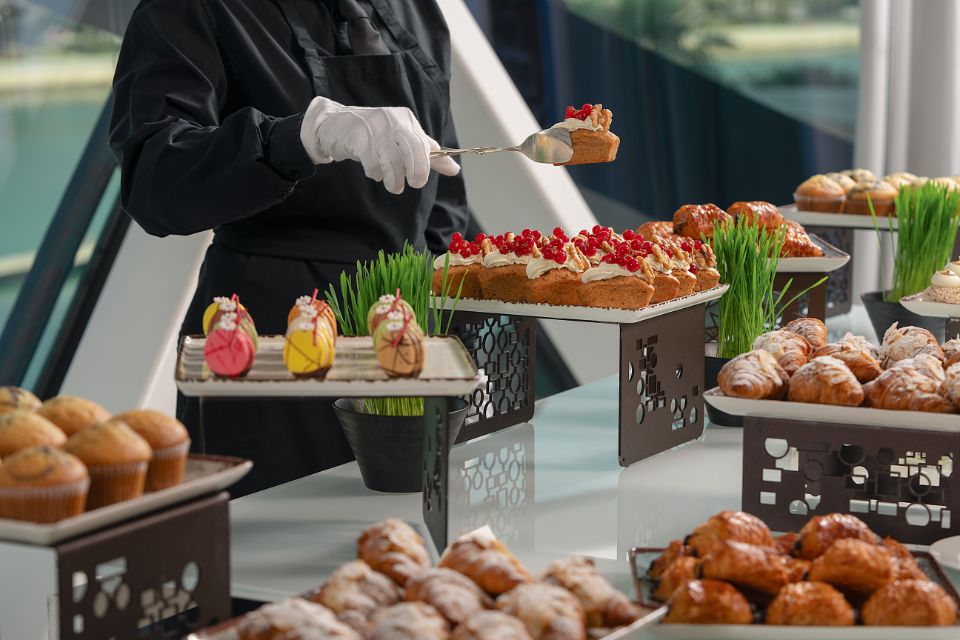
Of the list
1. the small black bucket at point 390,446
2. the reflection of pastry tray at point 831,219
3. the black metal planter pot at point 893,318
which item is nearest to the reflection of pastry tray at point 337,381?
the small black bucket at point 390,446

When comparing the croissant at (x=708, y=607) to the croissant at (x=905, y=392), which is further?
the croissant at (x=905, y=392)

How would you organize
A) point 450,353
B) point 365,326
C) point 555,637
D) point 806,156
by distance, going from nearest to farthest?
point 555,637 < point 450,353 < point 365,326 < point 806,156

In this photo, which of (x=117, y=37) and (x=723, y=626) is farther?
(x=117, y=37)

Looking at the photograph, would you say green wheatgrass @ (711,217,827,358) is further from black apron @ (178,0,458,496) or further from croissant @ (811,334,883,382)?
black apron @ (178,0,458,496)

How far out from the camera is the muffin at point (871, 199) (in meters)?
2.85

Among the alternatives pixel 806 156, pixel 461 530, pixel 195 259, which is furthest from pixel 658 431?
pixel 806 156

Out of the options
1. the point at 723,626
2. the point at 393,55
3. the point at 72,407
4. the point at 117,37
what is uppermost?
the point at 117,37

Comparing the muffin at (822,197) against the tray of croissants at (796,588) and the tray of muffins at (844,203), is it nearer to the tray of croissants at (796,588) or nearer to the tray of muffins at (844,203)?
the tray of muffins at (844,203)

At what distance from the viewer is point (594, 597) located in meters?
1.09

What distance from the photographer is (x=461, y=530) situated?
1.54 meters

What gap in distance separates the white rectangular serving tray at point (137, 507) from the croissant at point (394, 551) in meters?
0.14

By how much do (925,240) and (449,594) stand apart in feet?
5.93

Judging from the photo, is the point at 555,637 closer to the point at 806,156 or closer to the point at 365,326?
the point at 365,326

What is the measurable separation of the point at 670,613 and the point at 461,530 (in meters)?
0.41
